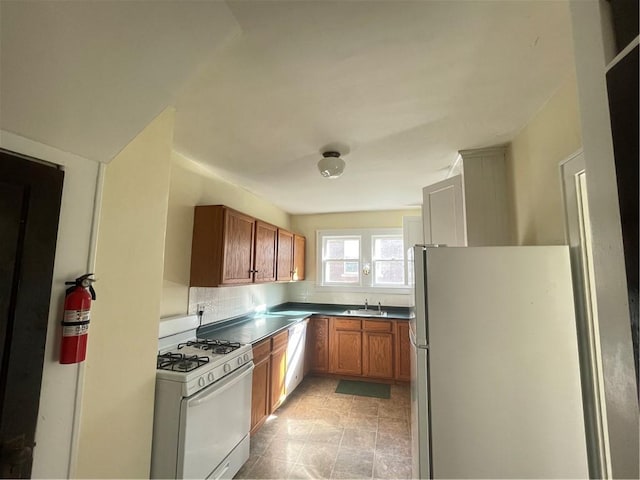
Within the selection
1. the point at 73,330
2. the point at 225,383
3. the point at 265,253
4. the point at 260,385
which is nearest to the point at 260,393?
the point at 260,385

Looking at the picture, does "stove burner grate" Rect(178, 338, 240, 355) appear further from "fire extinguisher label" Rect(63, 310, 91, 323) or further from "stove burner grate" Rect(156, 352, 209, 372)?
"fire extinguisher label" Rect(63, 310, 91, 323)

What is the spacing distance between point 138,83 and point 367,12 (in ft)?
2.73

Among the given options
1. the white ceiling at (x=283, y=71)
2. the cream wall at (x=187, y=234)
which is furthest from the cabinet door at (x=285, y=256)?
the white ceiling at (x=283, y=71)

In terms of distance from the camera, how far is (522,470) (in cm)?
131

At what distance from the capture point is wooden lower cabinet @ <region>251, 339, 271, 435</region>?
8.06ft

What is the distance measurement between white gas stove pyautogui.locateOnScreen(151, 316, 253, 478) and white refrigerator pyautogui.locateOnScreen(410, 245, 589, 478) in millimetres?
1208

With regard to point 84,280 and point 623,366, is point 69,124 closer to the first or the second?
point 84,280

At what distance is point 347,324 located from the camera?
388 centimetres

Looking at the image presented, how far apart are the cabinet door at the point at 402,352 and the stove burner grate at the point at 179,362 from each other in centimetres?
259

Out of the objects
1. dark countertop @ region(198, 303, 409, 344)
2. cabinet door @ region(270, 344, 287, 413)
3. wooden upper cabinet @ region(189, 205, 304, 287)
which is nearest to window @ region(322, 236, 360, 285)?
dark countertop @ region(198, 303, 409, 344)

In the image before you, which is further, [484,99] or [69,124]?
[484,99]

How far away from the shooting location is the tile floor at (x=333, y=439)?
2109 mm

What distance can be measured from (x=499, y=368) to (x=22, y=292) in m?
1.87

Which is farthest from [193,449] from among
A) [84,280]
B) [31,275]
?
[31,275]
